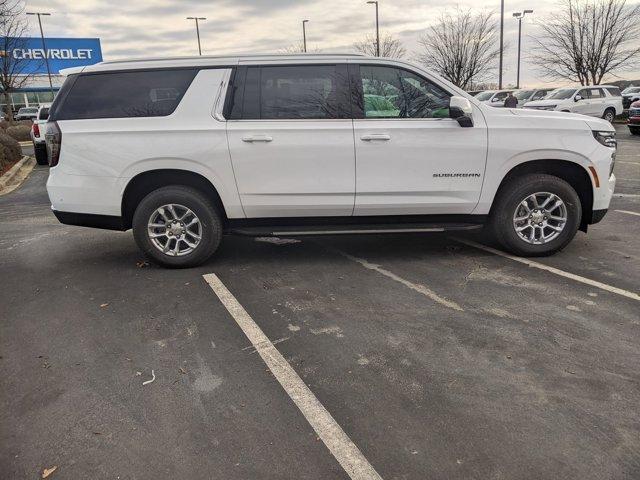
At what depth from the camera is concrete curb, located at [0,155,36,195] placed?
11.9m

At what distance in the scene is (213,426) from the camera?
2.76m

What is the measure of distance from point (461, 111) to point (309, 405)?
3.16 meters

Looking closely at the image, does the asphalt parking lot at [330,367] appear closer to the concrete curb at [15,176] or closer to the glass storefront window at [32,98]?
the concrete curb at [15,176]

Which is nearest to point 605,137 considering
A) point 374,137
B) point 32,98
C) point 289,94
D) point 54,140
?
point 374,137

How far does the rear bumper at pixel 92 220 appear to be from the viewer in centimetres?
518

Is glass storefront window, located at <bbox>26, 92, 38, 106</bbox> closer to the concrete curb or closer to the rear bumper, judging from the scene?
the concrete curb

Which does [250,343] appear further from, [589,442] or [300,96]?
[300,96]

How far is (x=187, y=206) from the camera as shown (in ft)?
16.8

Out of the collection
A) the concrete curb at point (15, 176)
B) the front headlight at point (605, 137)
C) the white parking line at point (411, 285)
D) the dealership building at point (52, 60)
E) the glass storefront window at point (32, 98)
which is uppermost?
the dealership building at point (52, 60)

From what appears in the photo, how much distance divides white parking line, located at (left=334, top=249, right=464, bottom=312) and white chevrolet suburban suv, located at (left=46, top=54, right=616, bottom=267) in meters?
0.40

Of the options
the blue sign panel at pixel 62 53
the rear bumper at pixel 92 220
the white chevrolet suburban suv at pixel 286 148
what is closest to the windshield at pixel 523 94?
the white chevrolet suburban suv at pixel 286 148

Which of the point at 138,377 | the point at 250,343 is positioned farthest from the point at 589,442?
the point at 138,377

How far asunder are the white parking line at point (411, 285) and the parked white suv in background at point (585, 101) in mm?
20775

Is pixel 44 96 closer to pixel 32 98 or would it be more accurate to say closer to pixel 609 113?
pixel 32 98
